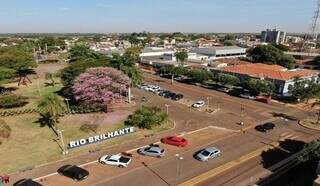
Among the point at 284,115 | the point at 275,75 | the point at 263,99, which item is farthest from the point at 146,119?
the point at 275,75

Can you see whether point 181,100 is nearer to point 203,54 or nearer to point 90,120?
point 90,120

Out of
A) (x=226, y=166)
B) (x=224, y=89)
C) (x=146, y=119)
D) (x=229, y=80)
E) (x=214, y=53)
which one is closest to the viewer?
(x=226, y=166)

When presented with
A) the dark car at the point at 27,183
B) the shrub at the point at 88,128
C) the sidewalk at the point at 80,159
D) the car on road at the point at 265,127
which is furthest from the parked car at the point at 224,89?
the dark car at the point at 27,183

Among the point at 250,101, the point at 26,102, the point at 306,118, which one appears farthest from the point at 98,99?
the point at 306,118

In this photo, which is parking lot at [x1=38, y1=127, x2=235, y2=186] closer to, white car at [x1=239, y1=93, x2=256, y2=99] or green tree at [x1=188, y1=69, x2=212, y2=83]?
white car at [x1=239, y1=93, x2=256, y2=99]

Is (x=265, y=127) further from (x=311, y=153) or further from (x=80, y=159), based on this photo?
(x=80, y=159)

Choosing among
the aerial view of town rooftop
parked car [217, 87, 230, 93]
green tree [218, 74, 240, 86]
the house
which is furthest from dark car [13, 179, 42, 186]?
the house
